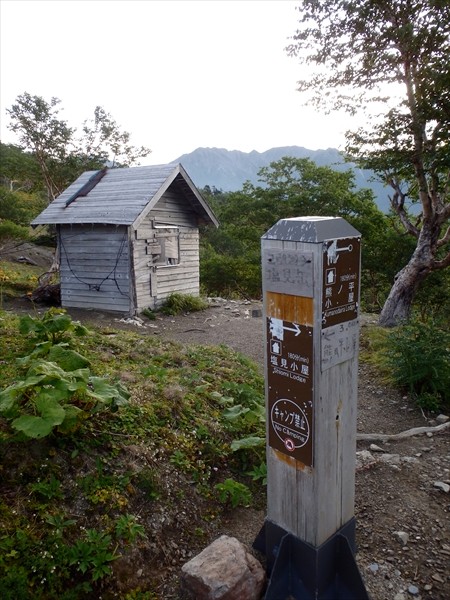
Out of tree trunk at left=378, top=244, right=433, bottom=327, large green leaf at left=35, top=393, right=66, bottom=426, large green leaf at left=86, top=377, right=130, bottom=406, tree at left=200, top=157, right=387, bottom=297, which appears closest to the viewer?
large green leaf at left=35, top=393, right=66, bottom=426

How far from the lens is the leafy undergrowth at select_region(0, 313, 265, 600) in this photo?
8.93 feet

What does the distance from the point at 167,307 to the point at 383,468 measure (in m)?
10.5

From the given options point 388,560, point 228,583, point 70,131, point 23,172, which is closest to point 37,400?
point 228,583

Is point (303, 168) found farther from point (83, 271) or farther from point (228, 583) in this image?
point (228, 583)

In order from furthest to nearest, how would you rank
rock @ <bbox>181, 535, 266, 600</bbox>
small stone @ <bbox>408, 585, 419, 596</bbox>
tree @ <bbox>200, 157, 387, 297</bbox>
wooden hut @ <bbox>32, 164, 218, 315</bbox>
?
1. tree @ <bbox>200, 157, 387, 297</bbox>
2. wooden hut @ <bbox>32, 164, 218, 315</bbox>
3. small stone @ <bbox>408, 585, 419, 596</bbox>
4. rock @ <bbox>181, 535, 266, 600</bbox>

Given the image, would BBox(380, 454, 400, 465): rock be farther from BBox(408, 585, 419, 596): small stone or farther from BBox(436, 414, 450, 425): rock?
BBox(408, 585, 419, 596): small stone

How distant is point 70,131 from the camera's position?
2086 cm

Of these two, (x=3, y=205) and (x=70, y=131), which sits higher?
(x=70, y=131)

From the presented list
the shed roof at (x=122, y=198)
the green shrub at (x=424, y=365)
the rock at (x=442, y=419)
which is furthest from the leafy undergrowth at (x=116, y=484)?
the shed roof at (x=122, y=198)

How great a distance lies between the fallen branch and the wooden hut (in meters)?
9.09

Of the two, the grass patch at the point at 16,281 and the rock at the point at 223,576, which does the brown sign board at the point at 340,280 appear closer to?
the rock at the point at 223,576

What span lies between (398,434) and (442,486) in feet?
4.64

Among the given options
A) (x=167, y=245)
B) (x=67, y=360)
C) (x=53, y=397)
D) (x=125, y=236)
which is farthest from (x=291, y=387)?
(x=167, y=245)

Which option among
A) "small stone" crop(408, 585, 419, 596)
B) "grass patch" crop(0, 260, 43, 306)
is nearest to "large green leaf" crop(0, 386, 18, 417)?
"small stone" crop(408, 585, 419, 596)
